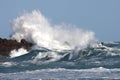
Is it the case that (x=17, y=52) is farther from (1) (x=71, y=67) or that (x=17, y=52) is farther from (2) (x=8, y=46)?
(1) (x=71, y=67)

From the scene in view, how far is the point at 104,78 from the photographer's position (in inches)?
1021

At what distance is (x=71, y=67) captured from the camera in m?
33.1

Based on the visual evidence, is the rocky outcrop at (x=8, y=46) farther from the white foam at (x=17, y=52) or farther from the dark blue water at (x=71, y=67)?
the dark blue water at (x=71, y=67)

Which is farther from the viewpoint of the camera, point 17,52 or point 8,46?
point 8,46

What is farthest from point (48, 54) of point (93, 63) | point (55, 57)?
point (93, 63)

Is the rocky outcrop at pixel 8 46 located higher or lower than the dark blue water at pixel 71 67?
higher

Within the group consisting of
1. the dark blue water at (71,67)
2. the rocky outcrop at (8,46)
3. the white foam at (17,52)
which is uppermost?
the rocky outcrop at (8,46)

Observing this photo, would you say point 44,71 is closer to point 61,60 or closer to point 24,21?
point 61,60

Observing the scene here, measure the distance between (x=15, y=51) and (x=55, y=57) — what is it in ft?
27.8

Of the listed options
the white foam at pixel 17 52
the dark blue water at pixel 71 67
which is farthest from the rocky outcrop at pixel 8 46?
the dark blue water at pixel 71 67

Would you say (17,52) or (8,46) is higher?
(8,46)

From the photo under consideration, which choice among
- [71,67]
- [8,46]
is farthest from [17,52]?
[71,67]

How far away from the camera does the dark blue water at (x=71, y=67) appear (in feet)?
91.3

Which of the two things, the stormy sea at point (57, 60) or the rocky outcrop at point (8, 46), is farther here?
the rocky outcrop at point (8, 46)
